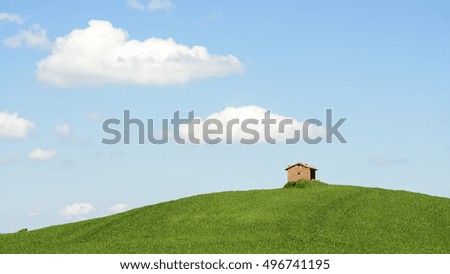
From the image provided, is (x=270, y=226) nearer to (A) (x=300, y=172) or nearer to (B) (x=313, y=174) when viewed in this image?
(A) (x=300, y=172)

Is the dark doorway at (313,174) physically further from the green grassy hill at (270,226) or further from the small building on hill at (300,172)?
the green grassy hill at (270,226)

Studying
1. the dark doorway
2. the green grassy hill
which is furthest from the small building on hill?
the green grassy hill

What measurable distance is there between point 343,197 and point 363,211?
736 centimetres

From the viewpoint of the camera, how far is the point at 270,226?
65812 mm

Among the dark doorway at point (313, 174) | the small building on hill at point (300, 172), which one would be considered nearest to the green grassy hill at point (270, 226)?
the small building on hill at point (300, 172)

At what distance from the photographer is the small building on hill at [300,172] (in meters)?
87.4

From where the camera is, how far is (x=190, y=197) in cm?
8319

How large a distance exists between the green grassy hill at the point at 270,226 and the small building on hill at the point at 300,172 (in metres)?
2.19

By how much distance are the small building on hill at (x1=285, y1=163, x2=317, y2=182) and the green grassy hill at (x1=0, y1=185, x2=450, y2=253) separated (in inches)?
86.3

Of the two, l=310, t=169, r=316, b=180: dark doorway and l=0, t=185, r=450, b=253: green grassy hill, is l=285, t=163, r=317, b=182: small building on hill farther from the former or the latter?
l=0, t=185, r=450, b=253: green grassy hill

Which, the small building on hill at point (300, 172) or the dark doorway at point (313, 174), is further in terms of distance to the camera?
the dark doorway at point (313, 174)
